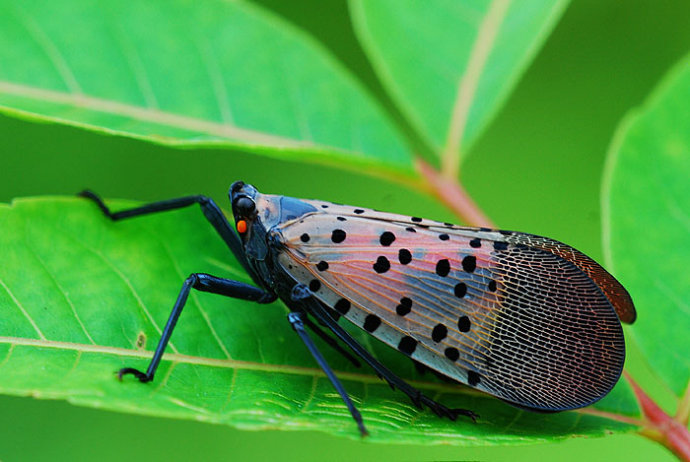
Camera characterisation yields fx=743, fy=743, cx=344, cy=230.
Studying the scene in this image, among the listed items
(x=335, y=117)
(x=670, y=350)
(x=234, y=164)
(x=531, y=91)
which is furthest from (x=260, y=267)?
(x=531, y=91)

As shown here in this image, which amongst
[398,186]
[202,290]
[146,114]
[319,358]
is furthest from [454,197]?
[398,186]

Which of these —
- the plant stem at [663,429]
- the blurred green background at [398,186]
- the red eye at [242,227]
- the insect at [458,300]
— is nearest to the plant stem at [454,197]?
the insect at [458,300]

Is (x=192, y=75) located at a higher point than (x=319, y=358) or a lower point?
higher

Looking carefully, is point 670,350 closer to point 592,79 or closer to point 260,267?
point 260,267

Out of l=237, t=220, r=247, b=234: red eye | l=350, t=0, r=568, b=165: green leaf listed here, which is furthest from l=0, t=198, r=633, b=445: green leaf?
l=350, t=0, r=568, b=165: green leaf

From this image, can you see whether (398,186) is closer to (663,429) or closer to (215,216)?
(215,216)

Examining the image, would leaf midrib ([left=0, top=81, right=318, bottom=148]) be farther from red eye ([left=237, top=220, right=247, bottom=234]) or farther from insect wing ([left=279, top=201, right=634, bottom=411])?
insect wing ([left=279, top=201, right=634, bottom=411])
